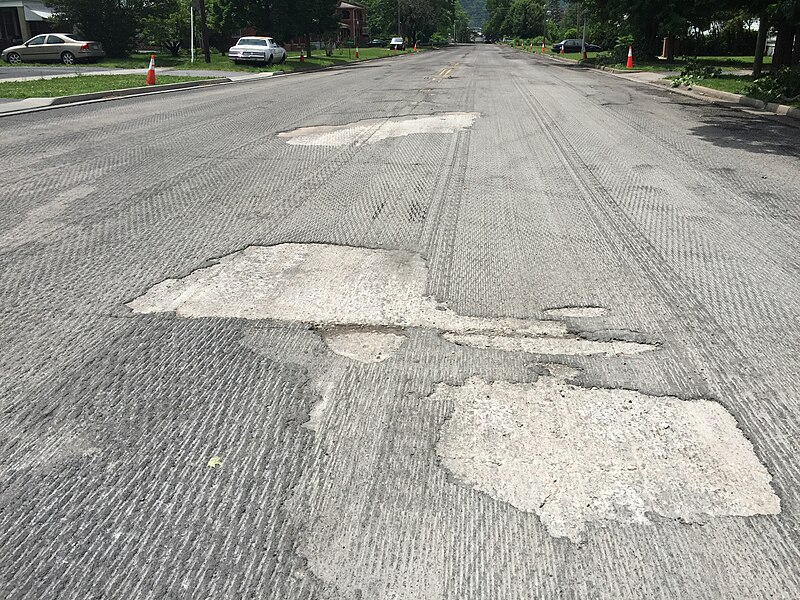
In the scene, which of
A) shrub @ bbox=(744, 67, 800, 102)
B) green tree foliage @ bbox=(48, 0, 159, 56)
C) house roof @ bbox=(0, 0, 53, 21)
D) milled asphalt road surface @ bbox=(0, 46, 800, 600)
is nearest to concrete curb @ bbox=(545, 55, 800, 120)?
shrub @ bbox=(744, 67, 800, 102)

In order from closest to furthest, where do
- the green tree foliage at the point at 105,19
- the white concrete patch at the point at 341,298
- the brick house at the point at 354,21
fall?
1. the white concrete patch at the point at 341,298
2. the green tree foliage at the point at 105,19
3. the brick house at the point at 354,21

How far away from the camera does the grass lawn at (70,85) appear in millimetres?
16672

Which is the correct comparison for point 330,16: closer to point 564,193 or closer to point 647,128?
point 647,128

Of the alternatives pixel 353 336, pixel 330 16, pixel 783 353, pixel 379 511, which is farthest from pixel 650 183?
pixel 330 16

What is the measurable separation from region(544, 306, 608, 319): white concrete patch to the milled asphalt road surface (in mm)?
24

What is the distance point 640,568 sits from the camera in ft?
7.02

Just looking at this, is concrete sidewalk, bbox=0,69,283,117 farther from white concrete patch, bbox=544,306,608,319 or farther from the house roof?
the house roof

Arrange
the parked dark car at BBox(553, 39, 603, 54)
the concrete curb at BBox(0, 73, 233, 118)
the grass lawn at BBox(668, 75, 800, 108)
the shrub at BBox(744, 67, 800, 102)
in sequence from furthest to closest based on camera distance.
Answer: the parked dark car at BBox(553, 39, 603, 54) → the grass lawn at BBox(668, 75, 800, 108) → the shrub at BBox(744, 67, 800, 102) → the concrete curb at BBox(0, 73, 233, 118)

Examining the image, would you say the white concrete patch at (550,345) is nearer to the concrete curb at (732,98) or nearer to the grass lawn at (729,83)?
the concrete curb at (732,98)

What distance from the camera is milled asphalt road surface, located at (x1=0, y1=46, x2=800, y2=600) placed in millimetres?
2184

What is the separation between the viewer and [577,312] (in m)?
4.02

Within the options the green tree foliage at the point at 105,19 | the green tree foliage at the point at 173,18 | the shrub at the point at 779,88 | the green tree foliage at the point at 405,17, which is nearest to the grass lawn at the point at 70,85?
the green tree foliage at the point at 105,19

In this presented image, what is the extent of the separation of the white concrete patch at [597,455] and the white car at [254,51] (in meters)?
33.6

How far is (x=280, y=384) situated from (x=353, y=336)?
0.61 m
